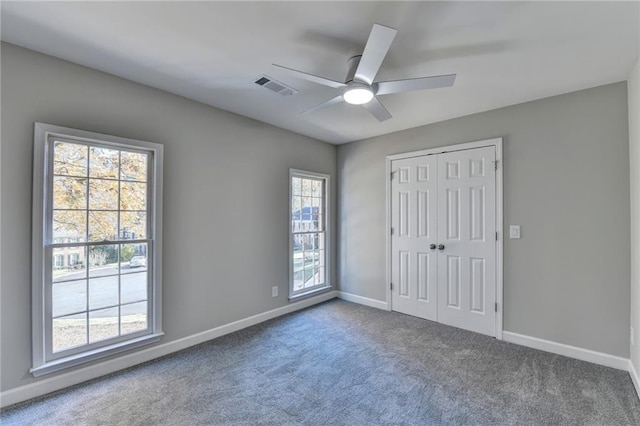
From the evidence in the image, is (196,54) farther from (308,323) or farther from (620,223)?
(620,223)

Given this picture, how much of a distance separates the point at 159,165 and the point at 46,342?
160cm

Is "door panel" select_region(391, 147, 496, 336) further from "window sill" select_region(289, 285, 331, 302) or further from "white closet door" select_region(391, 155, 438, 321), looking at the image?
"window sill" select_region(289, 285, 331, 302)

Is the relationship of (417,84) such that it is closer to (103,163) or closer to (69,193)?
(103,163)

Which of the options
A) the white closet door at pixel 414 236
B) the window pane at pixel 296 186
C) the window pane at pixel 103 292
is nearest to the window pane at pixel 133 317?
the window pane at pixel 103 292

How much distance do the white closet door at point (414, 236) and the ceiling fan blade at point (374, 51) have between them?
6.61 feet

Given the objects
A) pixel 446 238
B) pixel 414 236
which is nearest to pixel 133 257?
pixel 414 236

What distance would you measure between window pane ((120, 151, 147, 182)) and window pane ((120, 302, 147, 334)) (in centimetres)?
114

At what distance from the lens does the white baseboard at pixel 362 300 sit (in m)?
4.10

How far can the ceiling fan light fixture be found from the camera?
2057 millimetres

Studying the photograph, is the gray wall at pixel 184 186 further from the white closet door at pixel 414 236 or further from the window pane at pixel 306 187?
the white closet door at pixel 414 236

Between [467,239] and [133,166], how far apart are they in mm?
3551

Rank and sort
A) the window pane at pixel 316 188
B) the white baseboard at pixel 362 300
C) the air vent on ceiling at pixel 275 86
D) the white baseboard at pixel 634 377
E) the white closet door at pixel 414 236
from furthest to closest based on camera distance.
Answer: the window pane at pixel 316 188 < the white baseboard at pixel 362 300 < the white closet door at pixel 414 236 < the air vent on ceiling at pixel 275 86 < the white baseboard at pixel 634 377

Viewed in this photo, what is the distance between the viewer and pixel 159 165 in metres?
2.72

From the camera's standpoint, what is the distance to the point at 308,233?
431 cm
